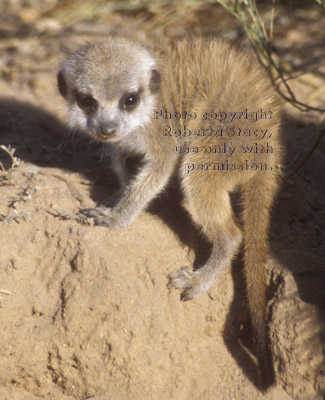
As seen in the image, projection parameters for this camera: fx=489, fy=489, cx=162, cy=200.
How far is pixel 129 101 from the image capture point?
2939 mm

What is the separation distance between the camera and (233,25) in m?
5.15

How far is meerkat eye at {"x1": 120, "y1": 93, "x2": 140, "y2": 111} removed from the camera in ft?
9.56

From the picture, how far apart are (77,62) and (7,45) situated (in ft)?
8.53

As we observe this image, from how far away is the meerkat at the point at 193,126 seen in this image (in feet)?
9.37

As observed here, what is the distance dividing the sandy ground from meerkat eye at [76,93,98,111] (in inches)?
22.1

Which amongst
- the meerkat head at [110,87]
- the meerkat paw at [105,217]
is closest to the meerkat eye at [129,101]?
the meerkat head at [110,87]

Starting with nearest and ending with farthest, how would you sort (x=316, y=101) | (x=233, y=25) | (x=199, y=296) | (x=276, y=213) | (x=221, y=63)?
(x=199, y=296), (x=221, y=63), (x=276, y=213), (x=316, y=101), (x=233, y=25)

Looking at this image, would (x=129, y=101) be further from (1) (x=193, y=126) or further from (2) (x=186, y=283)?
(2) (x=186, y=283)

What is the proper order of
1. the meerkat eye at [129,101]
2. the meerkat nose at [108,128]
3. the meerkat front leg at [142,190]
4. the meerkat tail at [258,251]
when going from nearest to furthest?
the meerkat tail at [258,251], the meerkat nose at [108,128], the meerkat eye at [129,101], the meerkat front leg at [142,190]

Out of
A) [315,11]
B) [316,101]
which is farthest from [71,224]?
[315,11]

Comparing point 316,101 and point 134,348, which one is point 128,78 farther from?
point 316,101

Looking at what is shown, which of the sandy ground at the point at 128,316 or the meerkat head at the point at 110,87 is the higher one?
the meerkat head at the point at 110,87

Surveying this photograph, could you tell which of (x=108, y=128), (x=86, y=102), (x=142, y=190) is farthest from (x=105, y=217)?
(x=86, y=102)

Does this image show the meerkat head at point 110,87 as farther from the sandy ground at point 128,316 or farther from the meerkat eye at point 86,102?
the sandy ground at point 128,316
